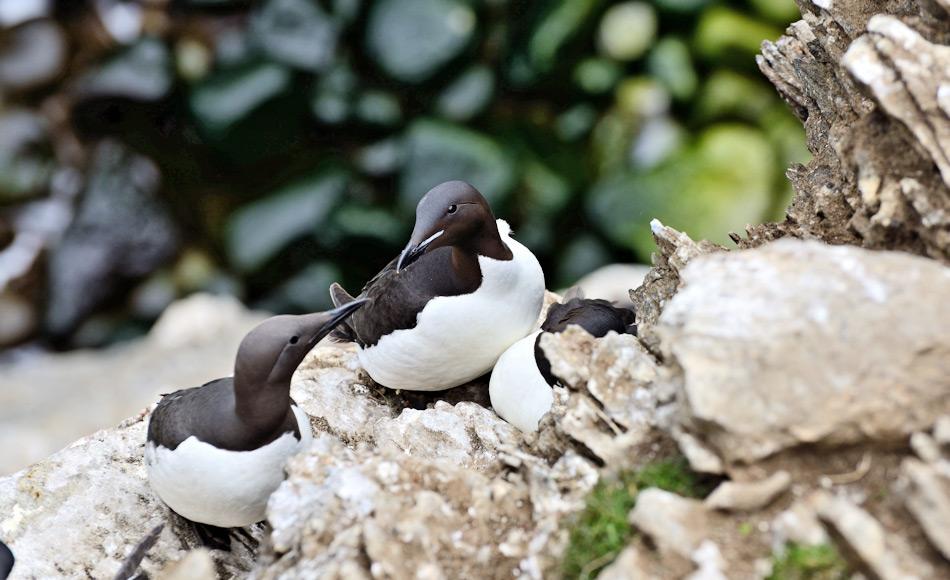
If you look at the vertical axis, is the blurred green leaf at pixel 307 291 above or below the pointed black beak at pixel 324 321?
below

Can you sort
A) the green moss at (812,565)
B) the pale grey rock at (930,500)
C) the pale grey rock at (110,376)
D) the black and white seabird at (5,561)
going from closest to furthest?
the pale grey rock at (930,500) → the green moss at (812,565) → the black and white seabird at (5,561) → the pale grey rock at (110,376)

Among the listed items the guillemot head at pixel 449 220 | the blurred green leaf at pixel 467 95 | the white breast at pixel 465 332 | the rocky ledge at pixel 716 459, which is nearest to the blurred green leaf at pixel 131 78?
the blurred green leaf at pixel 467 95

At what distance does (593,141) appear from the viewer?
11.1m

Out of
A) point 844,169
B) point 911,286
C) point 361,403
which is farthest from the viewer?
point 361,403

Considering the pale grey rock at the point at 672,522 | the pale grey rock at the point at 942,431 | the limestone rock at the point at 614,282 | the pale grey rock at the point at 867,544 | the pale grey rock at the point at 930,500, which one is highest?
the pale grey rock at the point at 942,431

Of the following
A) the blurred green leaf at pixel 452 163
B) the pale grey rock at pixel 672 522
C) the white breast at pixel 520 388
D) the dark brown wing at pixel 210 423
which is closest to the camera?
the pale grey rock at pixel 672 522

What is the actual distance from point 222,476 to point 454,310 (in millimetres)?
1622

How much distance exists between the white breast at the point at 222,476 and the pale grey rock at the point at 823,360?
198 cm

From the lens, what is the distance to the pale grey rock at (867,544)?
110 inches

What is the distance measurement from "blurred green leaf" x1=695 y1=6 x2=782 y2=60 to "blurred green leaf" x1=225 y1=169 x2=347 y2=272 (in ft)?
12.9

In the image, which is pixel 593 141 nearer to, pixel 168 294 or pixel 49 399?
pixel 168 294

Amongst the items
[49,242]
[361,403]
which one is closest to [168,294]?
[49,242]

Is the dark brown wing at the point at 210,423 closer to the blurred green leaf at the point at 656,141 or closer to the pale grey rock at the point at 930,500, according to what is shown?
the pale grey rock at the point at 930,500

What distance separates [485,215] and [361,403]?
1.33 meters
